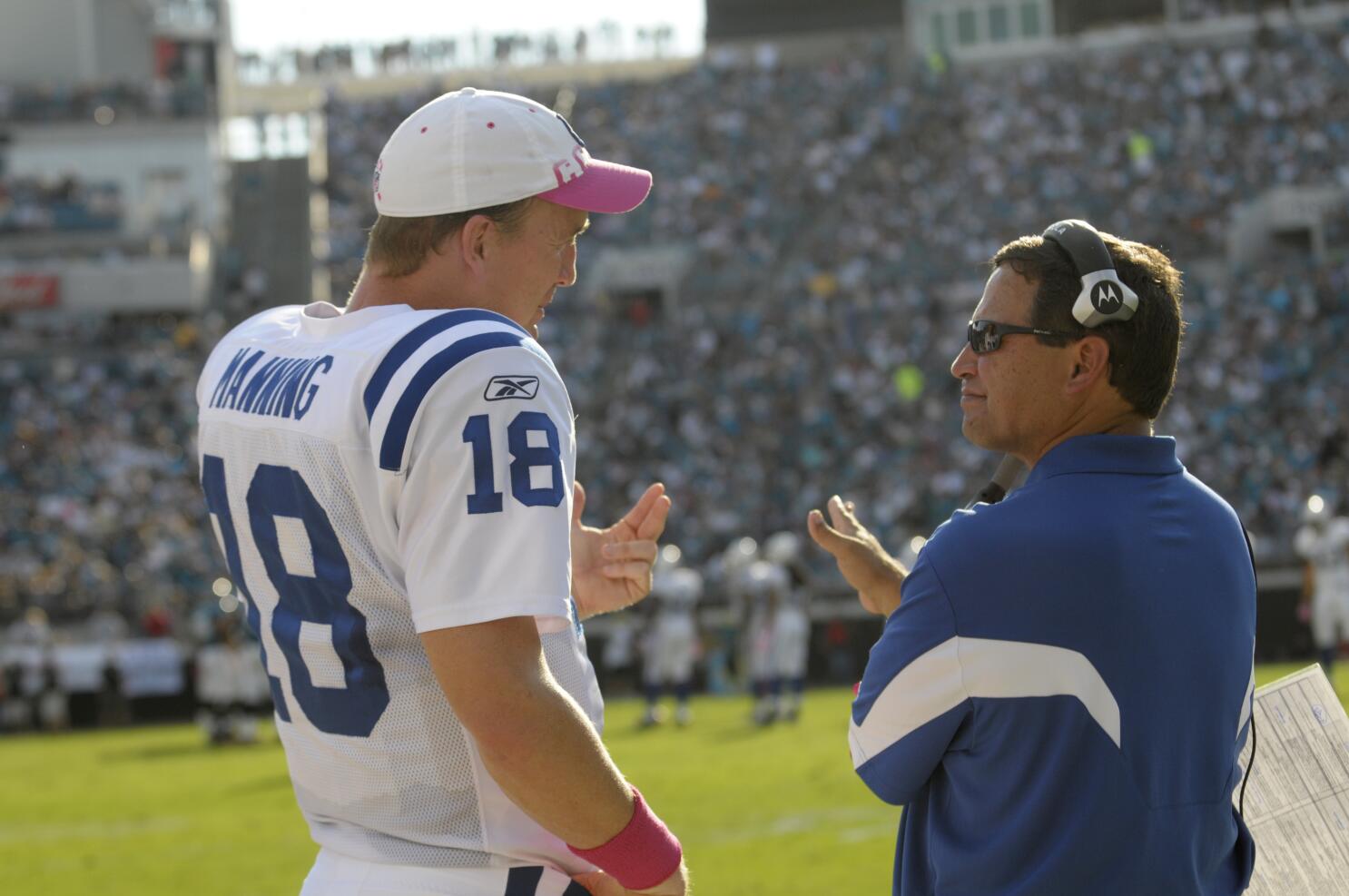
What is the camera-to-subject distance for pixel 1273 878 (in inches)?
123

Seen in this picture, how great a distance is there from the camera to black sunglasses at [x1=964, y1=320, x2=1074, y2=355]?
2830 millimetres

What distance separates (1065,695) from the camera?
2590 millimetres

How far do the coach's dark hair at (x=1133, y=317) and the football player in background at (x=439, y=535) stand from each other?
704 millimetres

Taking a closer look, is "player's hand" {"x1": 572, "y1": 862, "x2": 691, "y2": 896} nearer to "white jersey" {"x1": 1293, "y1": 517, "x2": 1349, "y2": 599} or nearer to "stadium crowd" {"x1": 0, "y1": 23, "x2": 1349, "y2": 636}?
"white jersey" {"x1": 1293, "y1": 517, "x2": 1349, "y2": 599}

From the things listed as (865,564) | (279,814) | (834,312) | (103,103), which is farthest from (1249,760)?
(103,103)

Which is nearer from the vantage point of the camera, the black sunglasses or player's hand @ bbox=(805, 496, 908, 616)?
the black sunglasses

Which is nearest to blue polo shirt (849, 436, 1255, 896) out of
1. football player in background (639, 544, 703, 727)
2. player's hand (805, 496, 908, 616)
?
player's hand (805, 496, 908, 616)

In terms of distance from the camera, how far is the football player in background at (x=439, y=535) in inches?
92.7

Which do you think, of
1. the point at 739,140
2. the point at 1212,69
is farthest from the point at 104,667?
the point at 1212,69

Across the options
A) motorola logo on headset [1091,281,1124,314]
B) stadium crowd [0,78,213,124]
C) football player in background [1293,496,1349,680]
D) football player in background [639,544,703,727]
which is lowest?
football player in background [639,544,703,727]

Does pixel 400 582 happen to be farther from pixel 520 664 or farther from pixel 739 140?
pixel 739 140

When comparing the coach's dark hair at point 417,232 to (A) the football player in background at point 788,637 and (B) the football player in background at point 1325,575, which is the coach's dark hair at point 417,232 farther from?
(B) the football player in background at point 1325,575

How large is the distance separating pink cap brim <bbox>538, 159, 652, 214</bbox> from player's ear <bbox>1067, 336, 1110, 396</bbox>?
2.48ft

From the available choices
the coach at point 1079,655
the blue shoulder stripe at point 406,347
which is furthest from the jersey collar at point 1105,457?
the blue shoulder stripe at point 406,347
